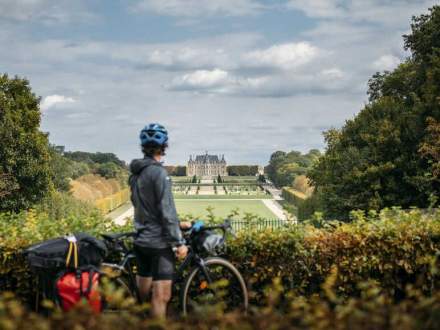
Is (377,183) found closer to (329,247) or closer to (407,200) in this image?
(407,200)

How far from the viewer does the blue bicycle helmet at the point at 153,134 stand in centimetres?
666

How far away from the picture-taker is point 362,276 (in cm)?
862

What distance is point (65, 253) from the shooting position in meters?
6.65

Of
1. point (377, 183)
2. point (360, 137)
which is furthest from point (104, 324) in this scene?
point (360, 137)

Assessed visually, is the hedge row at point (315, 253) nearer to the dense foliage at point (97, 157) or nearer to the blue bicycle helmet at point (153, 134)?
the blue bicycle helmet at point (153, 134)

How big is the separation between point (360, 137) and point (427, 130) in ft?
23.6

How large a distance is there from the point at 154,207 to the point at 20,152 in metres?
37.8

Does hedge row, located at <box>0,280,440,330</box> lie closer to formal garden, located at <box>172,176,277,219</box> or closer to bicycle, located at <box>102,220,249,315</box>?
bicycle, located at <box>102,220,249,315</box>

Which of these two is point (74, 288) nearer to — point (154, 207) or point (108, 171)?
point (154, 207)

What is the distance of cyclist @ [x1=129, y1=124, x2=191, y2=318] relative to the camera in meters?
6.53

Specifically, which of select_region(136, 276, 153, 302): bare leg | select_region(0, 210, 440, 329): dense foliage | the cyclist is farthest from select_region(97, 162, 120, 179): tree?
the cyclist

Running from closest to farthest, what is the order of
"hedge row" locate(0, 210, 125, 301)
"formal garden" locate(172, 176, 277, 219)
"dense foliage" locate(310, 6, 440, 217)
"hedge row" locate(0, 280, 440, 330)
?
"hedge row" locate(0, 280, 440, 330), "hedge row" locate(0, 210, 125, 301), "dense foliage" locate(310, 6, 440, 217), "formal garden" locate(172, 176, 277, 219)

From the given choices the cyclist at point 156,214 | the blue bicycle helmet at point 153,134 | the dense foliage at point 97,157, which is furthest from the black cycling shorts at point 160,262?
the dense foliage at point 97,157

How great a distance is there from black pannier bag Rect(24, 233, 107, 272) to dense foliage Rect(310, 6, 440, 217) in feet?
102
